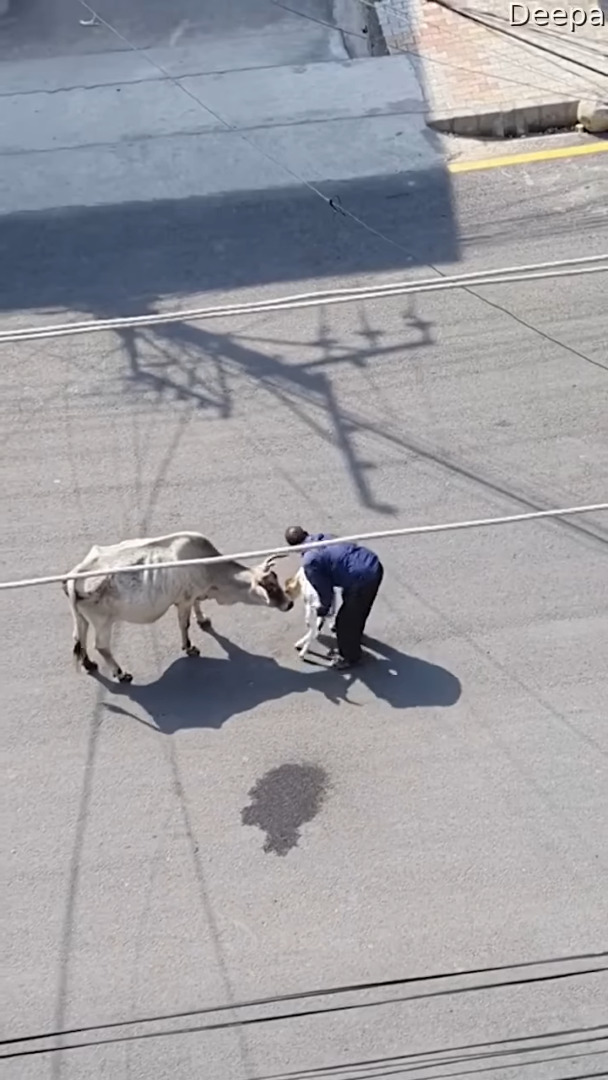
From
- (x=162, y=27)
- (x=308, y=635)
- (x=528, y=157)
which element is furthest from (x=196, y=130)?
(x=308, y=635)

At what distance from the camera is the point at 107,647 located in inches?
381

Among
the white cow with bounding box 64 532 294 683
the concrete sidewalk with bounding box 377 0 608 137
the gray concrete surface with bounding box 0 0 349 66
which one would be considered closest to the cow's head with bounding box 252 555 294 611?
the white cow with bounding box 64 532 294 683

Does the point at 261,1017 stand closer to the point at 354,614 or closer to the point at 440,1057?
the point at 440,1057

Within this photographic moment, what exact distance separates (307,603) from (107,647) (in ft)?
4.71

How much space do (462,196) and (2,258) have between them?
4.73m

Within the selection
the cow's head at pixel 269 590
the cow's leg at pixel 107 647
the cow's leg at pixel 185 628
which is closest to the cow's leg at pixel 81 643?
the cow's leg at pixel 107 647

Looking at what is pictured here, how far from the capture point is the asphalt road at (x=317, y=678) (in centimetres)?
807

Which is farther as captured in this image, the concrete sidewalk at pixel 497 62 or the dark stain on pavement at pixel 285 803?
the concrete sidewalk at pixel 497 62

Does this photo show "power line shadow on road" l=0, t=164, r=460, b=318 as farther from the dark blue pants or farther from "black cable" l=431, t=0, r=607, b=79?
the dark blue pants

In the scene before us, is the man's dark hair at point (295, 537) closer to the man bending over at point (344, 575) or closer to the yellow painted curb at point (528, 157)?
the man bending over at point (344, 575)

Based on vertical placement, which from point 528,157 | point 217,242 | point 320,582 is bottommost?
point 320,582

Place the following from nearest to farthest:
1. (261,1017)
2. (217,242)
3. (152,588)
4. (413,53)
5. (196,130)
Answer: (261,1017) → (152,588) → (217,242) → (196,130) → (413,53)

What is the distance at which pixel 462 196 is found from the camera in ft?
46.7

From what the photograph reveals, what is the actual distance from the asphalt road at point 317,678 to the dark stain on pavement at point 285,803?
0.02 m
